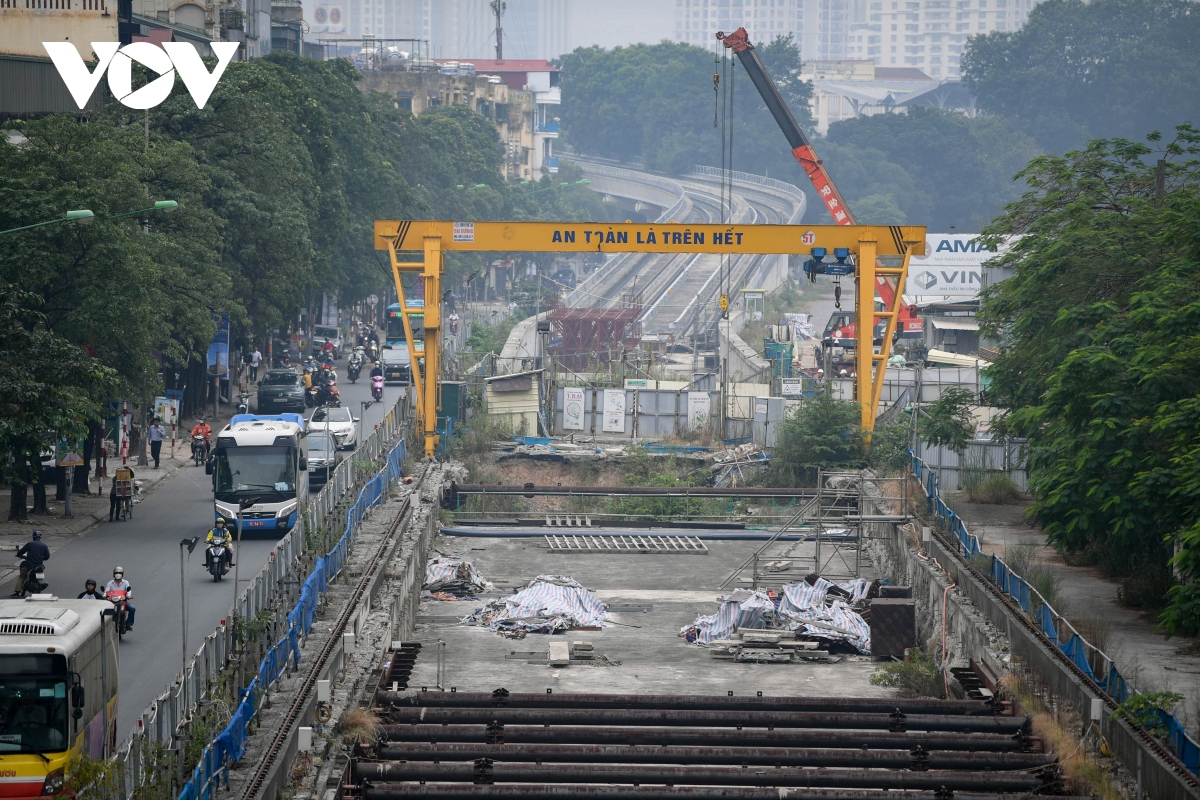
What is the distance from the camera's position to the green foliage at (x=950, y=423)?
1342 inches

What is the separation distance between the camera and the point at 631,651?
26484 mm

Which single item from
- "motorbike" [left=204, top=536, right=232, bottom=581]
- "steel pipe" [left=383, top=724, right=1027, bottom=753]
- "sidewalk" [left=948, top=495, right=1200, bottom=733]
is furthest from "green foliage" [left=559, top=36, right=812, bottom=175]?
"steel pipe" [left=383, top=724, right=1027, bottom=753]

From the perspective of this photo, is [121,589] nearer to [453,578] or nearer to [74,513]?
[453,578]

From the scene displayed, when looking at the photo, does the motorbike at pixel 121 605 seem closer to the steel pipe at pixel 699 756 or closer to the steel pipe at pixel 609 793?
the steel pipe at pixel 699 756

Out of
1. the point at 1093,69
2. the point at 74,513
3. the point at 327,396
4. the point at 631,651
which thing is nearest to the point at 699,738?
the point at 631,651

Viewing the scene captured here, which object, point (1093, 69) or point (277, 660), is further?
point (1093, 69)

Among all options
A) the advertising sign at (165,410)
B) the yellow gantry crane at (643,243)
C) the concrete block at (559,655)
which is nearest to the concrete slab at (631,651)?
the concrete block at (559,655)

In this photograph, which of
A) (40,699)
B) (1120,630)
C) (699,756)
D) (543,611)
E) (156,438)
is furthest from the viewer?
(156,438)

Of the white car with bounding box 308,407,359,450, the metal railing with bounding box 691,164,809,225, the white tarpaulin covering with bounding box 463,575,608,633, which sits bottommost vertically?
the white tarpaulin covering with bounding box 463,575,608,633

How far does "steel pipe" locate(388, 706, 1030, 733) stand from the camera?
66.1 feet

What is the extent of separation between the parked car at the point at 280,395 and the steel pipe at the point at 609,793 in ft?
105

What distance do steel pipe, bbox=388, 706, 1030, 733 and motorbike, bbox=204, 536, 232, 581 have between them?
8841 mm

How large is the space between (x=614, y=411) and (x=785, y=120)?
1756 cm

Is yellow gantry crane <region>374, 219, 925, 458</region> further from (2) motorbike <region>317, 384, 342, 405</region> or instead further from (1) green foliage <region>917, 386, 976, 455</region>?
(2) motorbike <region>317, 384, 342, 405</region>
